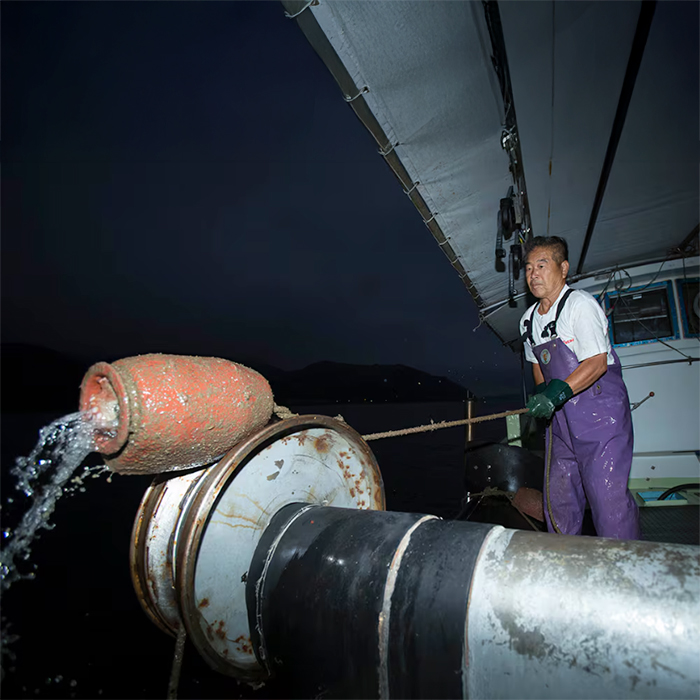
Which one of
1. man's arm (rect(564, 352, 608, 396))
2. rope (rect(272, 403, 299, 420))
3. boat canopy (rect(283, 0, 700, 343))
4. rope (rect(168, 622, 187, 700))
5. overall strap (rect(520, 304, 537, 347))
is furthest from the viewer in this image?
overall strap (rect(520, 304, 537, 347))

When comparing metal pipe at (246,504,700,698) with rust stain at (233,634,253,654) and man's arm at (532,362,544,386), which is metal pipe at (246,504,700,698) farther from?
man's arm at (532,362,544,386)

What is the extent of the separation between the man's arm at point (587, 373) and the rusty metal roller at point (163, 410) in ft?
6.91

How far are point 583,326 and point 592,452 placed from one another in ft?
2.72

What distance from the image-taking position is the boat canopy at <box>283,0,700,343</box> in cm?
A: 244

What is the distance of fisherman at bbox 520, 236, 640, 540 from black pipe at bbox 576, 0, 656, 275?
1200 mm

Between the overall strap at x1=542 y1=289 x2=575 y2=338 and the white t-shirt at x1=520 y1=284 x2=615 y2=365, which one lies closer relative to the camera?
the white t-shirt at x1=520 y1=284 x2=615 y2=365

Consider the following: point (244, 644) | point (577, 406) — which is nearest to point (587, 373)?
point (577, 406)

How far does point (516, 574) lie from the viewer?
113 centimetres

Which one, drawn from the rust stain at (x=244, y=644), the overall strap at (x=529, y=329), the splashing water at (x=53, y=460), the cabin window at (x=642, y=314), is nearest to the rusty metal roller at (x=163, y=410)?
the splashing water at (x=53, y=460)

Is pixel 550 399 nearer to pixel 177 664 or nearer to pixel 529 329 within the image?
pixel 529 329

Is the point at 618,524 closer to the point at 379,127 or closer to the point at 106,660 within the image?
the point at 379,127

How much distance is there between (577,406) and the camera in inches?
107

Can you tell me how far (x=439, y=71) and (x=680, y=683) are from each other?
3427 millimetres

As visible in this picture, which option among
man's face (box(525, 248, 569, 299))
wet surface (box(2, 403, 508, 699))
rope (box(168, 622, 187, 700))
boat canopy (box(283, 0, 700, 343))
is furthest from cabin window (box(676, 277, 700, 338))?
rope (box(168, 622, 187, 700))
